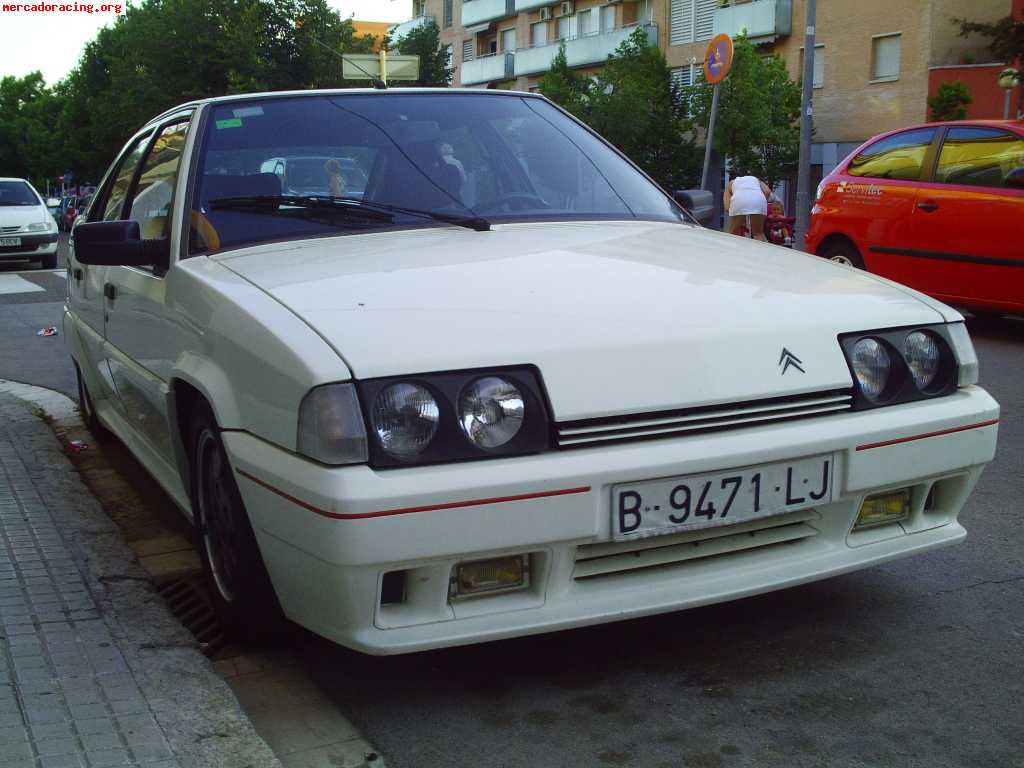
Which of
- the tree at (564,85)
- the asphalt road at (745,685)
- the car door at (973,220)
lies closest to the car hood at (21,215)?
the car door at (973,220)

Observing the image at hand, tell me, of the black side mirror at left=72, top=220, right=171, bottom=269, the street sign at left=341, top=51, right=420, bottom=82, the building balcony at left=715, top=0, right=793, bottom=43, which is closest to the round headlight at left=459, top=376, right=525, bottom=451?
the black side mirror at left=72, top=220, right=171, bottom=269

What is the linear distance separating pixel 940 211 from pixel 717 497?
23.1 feet

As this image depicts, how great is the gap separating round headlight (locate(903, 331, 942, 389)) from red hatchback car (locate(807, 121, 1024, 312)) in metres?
5.84

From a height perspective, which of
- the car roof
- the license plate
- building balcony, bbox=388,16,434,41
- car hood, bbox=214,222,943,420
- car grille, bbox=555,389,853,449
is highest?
building balcony, bbox=388,16,434,41

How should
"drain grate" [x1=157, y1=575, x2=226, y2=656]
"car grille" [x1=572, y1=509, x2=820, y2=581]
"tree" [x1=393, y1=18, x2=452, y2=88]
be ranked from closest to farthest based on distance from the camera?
"car grille" [x1=572, y1=509, x2=820, y2=581] < "drain grate" [x1=157, y1=575, x2=226, y2=656] < "tree" [x1=393, y1=18, x2=452, y2=88]

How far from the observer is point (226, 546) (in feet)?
10.9

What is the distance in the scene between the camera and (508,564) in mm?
2797

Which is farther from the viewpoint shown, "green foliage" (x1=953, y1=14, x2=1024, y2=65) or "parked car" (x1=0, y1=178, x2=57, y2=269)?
"green foliage" (x1=953, y1=14, x2=1024, y2=65)

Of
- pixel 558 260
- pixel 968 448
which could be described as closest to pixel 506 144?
pixel 558 260

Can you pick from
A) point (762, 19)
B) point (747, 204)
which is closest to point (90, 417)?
point (747, 204)

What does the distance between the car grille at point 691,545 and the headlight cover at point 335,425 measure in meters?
0.55

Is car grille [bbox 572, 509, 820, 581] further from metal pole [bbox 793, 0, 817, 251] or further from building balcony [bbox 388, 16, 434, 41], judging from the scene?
building balcony [bbox 388, 16, 434, 41]

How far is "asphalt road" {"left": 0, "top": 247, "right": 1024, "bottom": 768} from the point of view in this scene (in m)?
2.73

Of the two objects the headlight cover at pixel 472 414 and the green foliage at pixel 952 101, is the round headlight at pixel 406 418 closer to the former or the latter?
the headlight cover at pixel 472 414
